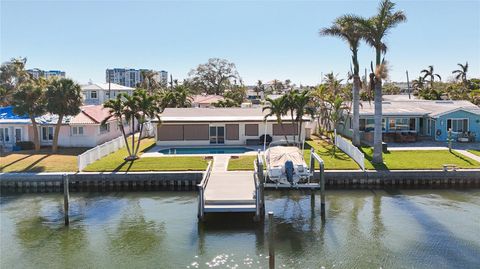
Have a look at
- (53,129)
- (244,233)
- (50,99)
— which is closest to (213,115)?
(53,129)

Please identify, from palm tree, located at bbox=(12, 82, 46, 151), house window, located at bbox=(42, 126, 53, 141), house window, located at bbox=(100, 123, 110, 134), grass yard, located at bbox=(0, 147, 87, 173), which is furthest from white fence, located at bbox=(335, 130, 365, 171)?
house window, located at bbox=(42, 126, 53, 141)

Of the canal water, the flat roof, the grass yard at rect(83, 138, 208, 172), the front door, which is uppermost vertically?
the flat roof

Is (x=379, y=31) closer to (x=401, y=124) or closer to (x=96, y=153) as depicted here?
(x=401, y=124)

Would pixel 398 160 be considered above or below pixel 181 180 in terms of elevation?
above

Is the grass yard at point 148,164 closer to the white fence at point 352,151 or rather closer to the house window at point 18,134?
the white fence at point 352,151

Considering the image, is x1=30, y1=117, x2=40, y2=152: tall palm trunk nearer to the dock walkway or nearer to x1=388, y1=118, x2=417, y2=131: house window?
the dock walkway

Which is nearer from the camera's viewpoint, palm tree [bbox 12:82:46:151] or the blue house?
palm tree [bbox 12:82:46:151]

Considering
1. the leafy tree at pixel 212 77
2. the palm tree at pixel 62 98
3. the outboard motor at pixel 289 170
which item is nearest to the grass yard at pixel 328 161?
the outboard motor at pixel 289 170
